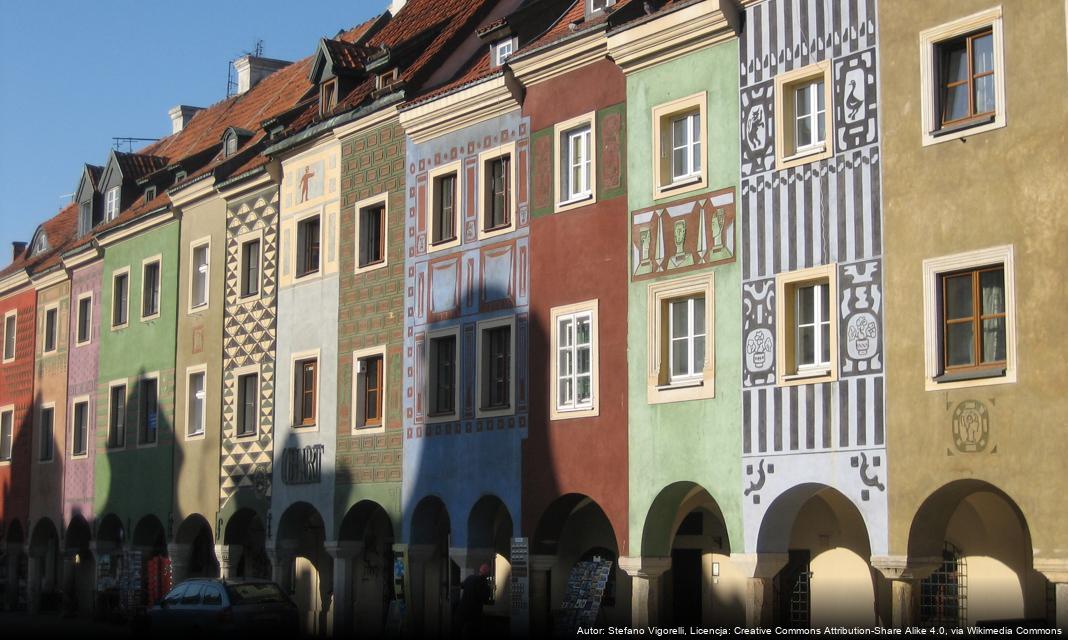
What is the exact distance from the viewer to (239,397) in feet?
123

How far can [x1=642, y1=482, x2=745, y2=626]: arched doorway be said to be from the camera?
25.7m

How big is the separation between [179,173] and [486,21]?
14022 mm

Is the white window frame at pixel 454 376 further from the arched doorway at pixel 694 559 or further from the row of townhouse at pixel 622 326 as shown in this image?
the arched doorway at pixel 694 559

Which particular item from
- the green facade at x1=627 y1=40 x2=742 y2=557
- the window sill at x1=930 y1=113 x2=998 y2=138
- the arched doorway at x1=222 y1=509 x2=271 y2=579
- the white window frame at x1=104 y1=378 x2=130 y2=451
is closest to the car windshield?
the green facade at x1=627 y1=40 x2=742 y2=557

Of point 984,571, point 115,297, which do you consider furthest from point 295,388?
point 984,571

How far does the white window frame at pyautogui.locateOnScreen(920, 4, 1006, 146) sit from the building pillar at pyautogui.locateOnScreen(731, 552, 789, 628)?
6.55 metres

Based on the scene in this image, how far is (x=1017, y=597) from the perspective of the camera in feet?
75.7

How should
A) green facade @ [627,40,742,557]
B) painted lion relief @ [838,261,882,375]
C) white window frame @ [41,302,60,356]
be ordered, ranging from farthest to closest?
white window frame @ [41,302,60,356] → green facade @ [627,40,742,557] → painted lion relief @ [838,261,882,375]

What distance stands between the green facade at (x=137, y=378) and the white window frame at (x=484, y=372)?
13.2 m

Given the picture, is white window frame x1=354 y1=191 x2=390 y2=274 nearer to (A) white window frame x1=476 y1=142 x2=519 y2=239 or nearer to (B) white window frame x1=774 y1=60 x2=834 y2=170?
(A) white window frame x1=476 y1=142 x2=519 y2=239

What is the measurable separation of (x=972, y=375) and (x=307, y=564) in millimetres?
19661

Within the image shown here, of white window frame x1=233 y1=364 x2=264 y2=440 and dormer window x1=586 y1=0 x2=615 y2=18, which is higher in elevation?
dormer window x1=586 y1=0 x2=615 y2=18

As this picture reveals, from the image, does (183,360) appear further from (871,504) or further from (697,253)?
(871,504)

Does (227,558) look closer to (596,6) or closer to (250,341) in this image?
(250,341)
